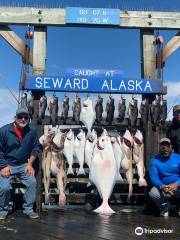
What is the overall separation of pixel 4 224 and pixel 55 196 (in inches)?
79.9

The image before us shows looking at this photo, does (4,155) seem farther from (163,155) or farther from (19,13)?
(19,13)

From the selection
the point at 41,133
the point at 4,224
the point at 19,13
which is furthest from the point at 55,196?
the point at 19,13

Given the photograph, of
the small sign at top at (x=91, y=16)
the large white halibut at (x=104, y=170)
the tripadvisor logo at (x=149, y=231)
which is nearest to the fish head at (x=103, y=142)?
the large white halibut at (x=104, y=170)

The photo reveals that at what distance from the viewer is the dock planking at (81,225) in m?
4.50

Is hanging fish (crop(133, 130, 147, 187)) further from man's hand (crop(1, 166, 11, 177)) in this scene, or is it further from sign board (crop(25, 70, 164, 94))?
man's hand (crop(1, 166, 11, 177))

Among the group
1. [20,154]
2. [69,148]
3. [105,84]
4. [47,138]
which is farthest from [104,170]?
[105,84]

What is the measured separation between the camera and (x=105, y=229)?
4.92 metres

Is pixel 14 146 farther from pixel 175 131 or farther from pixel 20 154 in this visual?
pixel 175 131

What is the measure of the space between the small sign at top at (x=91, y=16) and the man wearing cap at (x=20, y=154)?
89.6 inches

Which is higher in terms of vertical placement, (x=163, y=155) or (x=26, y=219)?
(x=163, y=155)

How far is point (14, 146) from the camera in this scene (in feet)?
19.3

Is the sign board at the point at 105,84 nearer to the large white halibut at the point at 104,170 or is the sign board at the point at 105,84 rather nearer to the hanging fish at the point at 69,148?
the hanging fish at the point at 69,148

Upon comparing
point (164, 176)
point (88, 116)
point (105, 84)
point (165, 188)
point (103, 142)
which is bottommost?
point (165, 188)

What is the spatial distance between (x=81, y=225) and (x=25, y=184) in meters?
1.12
